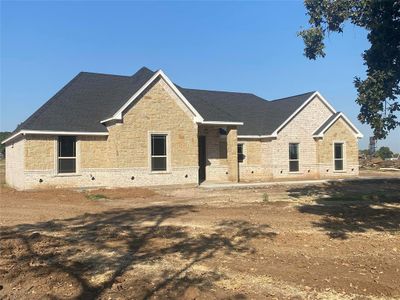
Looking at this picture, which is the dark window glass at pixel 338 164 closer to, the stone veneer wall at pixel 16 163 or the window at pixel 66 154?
the window at pixel 66 154

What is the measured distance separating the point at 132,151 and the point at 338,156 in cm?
1631

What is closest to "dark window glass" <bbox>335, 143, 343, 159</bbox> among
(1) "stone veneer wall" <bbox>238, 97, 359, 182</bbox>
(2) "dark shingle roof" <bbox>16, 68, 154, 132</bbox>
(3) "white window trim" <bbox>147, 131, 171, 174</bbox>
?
(1) "stone veneer wall" <bbox>238, 97, 359, 182</bbox>

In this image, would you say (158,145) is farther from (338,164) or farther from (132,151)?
(338,164)

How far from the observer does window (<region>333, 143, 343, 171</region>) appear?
30328 mm

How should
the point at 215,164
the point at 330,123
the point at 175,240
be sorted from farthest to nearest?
the point at 330,123 → the point at 215,164 → the point at 175,240

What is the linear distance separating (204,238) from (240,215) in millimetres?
3333

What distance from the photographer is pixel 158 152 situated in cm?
2262

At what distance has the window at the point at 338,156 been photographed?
99.5 ft

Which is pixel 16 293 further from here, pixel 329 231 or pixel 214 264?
pixel 329 231

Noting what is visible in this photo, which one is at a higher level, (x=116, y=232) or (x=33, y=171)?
(x=33, y=171)

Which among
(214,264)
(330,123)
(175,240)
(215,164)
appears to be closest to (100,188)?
(215,164)

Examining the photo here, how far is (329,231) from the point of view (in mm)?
9891

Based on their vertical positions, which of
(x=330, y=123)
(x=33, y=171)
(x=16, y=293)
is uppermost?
(x=330, y=123)

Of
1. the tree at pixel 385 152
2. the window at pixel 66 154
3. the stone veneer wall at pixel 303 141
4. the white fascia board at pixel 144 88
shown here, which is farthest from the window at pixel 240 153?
the tree at pixel 385 152
